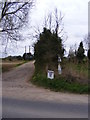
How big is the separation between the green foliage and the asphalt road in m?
12.6

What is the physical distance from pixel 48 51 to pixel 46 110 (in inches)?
618

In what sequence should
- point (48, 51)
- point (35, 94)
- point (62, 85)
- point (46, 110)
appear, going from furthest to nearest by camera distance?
point (48, 51), point (62, 85), point (35, 94), point (46, 110)

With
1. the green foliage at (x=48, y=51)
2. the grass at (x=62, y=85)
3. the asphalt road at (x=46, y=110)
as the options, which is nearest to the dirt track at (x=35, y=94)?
the grass at (x=62, y=85)

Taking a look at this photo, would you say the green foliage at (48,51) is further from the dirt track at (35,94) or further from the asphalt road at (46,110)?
the asphalt road at (46,110)

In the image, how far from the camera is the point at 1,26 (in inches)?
1367

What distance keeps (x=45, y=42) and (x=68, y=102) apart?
14.9 m

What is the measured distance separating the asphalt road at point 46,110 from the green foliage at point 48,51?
12557 millimetres

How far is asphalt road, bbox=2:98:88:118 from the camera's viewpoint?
31.6 ft

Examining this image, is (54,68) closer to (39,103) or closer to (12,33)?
(39,103)

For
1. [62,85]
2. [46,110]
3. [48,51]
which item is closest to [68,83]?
[62,85]

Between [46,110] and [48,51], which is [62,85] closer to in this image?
[46,110]

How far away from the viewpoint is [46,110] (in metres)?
10.7

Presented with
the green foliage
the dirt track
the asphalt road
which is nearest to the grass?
the dirt track

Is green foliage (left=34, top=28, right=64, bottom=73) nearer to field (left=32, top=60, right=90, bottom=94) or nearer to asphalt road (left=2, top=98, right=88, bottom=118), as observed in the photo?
field (left=32, top=60, right=90, bottom=94)
